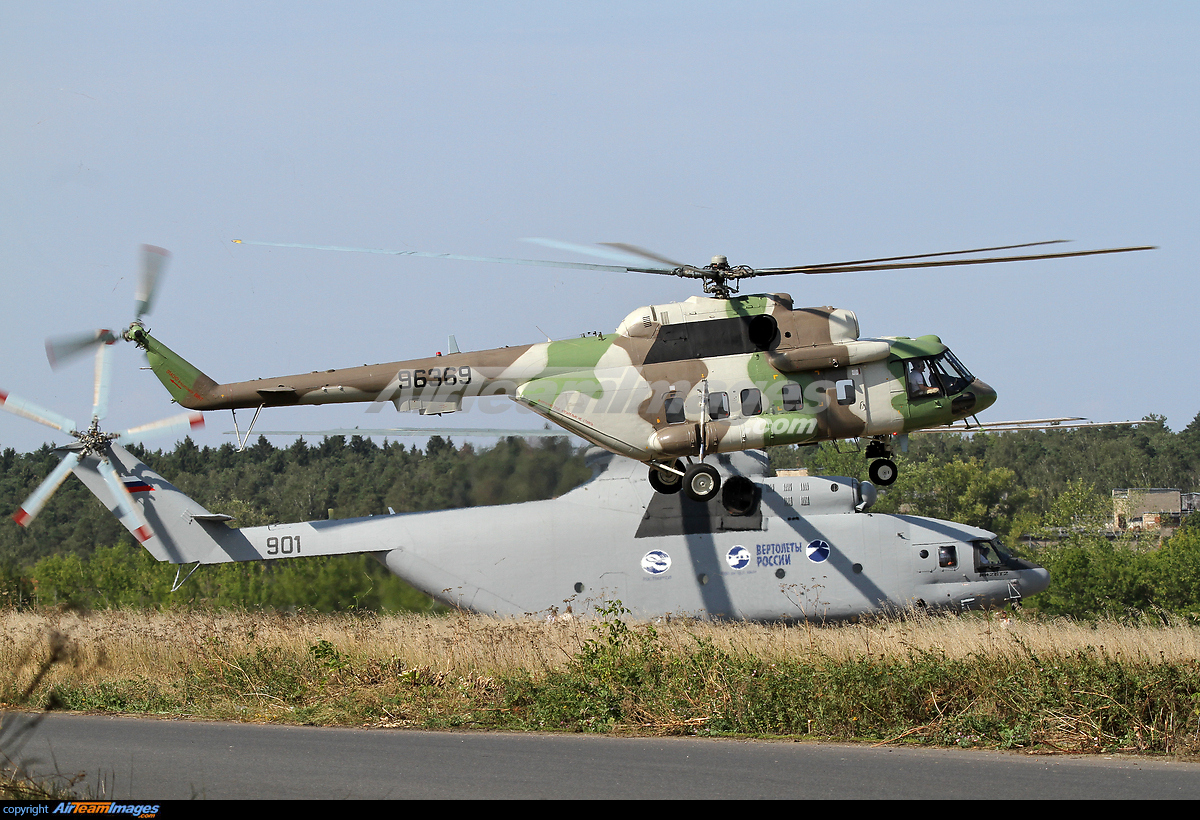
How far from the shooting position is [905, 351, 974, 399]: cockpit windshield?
15.9 metres

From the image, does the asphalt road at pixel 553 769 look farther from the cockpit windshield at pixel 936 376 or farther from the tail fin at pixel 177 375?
the cockpit windshield at pixel 936 376

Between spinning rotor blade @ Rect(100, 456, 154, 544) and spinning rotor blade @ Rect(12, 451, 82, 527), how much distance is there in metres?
0.55

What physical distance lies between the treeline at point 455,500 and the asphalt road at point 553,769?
1665 mm

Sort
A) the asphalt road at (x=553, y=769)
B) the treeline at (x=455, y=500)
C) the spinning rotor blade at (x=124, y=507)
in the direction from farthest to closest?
the treeline at (x=455, y=500)
the spinning rotor blade at (x=124, y=507)
the asphalt road at (x=553, y=769)

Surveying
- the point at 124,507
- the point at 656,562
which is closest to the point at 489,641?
the point at 656,562

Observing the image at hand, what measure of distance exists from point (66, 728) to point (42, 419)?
932 centimetres

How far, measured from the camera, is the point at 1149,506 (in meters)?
68.5

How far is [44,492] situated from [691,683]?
517 inches

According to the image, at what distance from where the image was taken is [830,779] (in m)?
8.41

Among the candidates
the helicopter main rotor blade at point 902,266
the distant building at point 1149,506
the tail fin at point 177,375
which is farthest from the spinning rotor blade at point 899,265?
the distant building at point 1149,506

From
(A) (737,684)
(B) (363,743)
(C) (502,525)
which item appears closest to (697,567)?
(C) (502,525)

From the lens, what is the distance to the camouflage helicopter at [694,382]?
15.4m

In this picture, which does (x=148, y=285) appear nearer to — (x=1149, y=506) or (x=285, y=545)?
(x=285, y=545)
